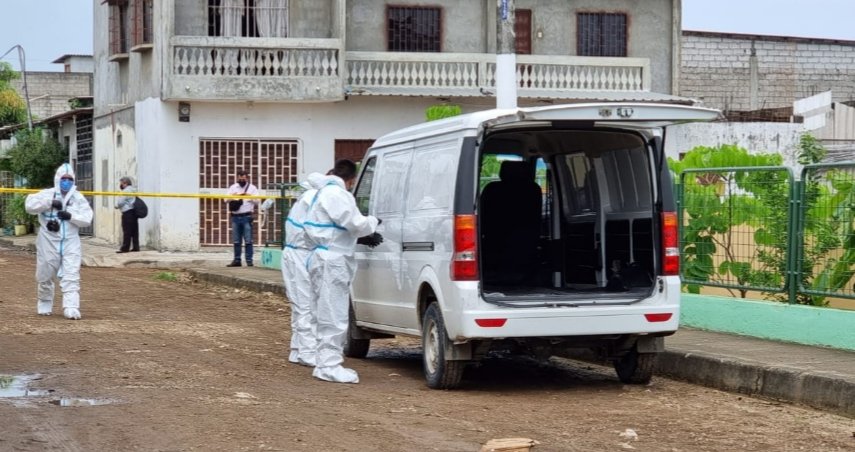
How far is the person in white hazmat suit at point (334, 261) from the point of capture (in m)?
11.5

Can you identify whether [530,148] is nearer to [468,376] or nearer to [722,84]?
[468,376]

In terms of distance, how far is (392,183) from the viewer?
39.7 ft

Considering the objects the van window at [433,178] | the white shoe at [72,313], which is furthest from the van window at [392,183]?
the white shoe at [72,313]

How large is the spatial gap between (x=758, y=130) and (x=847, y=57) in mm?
9624

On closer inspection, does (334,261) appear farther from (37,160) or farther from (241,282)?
(37,160)

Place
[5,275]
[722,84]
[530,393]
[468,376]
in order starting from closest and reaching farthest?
[530,393]
[468,376]
[5,275]
[722,84]

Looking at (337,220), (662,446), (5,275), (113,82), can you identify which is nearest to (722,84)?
(113,82)

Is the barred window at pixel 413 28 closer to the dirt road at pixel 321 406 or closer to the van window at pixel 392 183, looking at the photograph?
the dirt road at pixel 321 406

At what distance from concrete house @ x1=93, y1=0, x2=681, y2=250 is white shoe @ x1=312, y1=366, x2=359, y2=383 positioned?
691 inches

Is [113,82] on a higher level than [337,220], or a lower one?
higher

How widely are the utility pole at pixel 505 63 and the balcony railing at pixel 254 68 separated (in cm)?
1180

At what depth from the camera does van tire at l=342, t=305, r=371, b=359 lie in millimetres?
13117

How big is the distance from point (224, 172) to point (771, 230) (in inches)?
767

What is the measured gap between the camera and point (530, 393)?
35.9 feet
